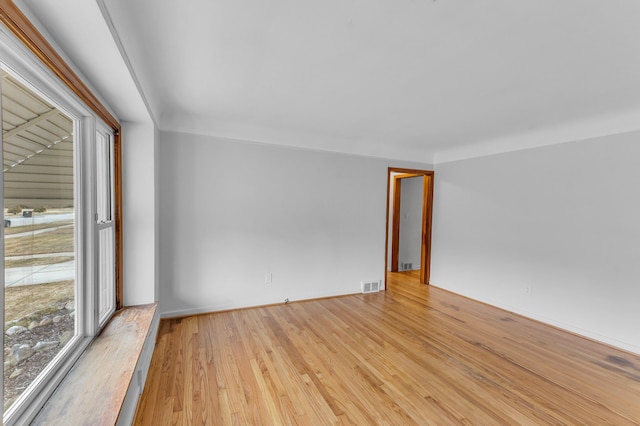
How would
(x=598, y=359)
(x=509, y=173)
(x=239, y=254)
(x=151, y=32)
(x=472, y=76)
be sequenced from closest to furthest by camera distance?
(x=151, y=32), (x=472, y=76), (x=598, y=359), (x=239, y=254), (x=509, y=173)

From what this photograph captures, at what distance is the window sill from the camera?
4.02ft

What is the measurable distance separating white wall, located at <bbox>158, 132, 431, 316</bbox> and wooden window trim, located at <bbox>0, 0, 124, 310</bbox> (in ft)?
1.97

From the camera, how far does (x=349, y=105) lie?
8.71ft

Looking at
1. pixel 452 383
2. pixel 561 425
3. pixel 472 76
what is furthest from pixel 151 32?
pixel 561 425

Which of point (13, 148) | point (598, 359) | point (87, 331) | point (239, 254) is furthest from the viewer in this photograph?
point (239, 254)

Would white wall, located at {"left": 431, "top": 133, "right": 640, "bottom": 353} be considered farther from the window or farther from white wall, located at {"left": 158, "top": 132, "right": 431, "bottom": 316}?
the window

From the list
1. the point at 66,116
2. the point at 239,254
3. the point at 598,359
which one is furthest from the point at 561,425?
the point at 66,116

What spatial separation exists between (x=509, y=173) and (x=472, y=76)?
2.16 meters

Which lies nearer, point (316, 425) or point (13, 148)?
point (13, 148)

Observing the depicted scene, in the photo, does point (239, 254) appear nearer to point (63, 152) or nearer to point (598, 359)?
point (63, 152)

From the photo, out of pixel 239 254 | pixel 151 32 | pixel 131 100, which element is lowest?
pixel 239 254

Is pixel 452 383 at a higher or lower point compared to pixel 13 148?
lower

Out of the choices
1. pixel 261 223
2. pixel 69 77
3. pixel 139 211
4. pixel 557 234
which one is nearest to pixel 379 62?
pixel 69 77

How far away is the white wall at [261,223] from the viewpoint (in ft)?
10.1
